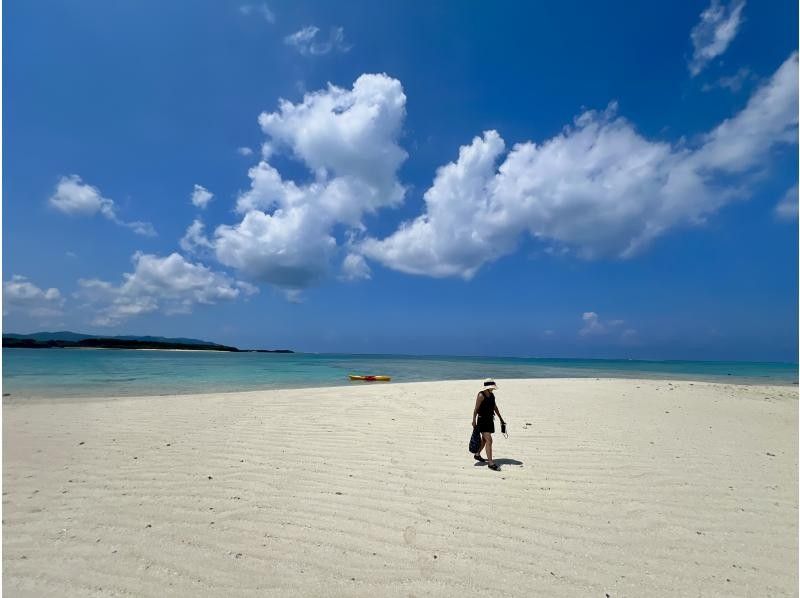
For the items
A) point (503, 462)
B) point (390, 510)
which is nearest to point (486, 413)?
point (503, 462)

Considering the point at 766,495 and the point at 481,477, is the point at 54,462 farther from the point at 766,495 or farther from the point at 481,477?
the point at 766,495

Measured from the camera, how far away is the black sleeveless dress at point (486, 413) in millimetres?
8008

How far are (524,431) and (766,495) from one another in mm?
5148

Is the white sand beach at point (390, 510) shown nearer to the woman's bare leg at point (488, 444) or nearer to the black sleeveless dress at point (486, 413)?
the woman's bare leg at point (488, 444)

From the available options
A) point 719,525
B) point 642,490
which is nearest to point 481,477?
point 642,490

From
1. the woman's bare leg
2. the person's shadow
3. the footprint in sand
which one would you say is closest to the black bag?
the woman's bare leg

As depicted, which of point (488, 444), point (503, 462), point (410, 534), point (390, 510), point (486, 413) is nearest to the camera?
point (410, 534)

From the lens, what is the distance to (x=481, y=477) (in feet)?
23.9

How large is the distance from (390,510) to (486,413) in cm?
305

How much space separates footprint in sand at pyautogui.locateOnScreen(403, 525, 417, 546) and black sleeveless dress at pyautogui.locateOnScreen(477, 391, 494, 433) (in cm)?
309

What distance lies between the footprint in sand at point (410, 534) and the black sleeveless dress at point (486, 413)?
309 centimetres

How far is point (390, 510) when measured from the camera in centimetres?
587

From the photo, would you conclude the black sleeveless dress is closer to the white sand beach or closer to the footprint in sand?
the white sand beach

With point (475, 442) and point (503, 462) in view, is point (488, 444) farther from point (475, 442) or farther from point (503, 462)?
point (503, 462)
